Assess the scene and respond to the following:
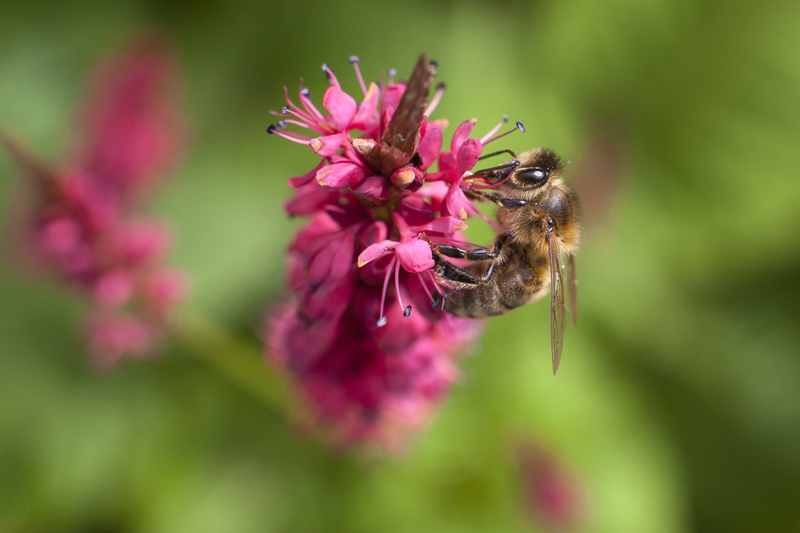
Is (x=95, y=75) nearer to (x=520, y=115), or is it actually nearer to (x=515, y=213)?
(x=520, y=115)

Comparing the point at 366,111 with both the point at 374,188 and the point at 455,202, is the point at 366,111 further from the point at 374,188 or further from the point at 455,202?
the point at 455,202

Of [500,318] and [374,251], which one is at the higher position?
[374,251]

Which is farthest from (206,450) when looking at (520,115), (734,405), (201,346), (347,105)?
(734,405)

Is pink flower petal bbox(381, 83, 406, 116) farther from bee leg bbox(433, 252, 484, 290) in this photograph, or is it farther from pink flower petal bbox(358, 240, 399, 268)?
bee leg bbox(433, 252, 484, 290)

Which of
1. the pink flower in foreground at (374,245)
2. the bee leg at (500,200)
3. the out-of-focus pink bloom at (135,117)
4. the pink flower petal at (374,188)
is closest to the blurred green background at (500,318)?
the out-of-focus pink bloom at (135,117)

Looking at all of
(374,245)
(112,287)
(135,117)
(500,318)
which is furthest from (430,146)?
(135,117)

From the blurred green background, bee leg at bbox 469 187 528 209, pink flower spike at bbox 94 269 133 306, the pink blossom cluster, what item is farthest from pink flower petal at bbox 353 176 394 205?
the blurred green background
